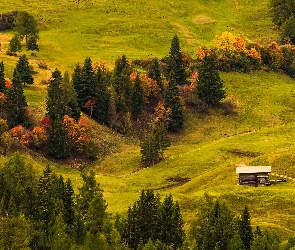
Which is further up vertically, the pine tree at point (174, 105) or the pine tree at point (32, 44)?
the pine tree at point (32, 44)

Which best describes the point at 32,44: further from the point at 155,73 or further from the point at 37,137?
the point at 37,137

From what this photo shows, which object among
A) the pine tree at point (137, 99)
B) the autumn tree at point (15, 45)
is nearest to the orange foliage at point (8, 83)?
the autumn tree at point (15, 45)

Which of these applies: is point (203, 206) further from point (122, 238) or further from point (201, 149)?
point (201, 149)

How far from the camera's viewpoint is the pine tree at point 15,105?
146 m

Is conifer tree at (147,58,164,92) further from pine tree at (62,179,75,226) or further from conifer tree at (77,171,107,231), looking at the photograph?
pine tree at (62,179,75,226)

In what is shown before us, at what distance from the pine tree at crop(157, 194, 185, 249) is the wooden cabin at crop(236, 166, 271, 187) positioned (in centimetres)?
2238

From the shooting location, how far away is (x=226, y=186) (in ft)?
351

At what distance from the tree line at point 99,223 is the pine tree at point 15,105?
4280 cm

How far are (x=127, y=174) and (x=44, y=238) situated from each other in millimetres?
48644

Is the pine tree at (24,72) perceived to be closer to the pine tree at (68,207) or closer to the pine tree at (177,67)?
the pine tree at (177,67)

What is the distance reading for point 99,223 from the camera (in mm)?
88875

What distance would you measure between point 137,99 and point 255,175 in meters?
60.5

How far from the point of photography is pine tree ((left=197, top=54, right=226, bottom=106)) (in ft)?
566

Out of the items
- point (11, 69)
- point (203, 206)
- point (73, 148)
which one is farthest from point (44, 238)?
point (11, 69)
